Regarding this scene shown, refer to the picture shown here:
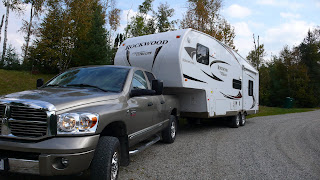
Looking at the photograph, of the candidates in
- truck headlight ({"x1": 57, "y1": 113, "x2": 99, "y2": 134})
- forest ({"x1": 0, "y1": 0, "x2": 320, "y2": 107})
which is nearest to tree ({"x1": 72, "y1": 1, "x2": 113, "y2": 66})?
forest ({"x1": 0, "y1": 0, "x2": 320, "y2": 107})

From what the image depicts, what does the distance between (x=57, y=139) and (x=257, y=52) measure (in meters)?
31.9

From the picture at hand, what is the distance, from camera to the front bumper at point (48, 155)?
2.70m

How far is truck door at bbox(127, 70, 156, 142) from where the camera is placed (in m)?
4.14

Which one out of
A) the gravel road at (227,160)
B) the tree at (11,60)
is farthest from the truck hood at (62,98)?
the tree at (11,60)

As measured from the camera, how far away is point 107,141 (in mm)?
3266

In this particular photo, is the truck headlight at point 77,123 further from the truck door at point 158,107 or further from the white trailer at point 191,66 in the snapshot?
the white trailer at point 191,66

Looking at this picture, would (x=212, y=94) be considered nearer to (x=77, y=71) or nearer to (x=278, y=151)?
(x=278, y=151)

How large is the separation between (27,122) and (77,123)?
0.57 m

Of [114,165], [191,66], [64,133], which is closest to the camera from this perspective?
[64,133]

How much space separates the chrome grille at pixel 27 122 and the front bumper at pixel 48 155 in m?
0.13

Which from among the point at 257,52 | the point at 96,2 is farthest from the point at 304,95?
the point at 96,2

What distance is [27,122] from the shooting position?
2857mm

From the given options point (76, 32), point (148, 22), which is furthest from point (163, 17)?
point (76, 32)

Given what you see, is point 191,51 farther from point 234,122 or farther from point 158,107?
point 234,122
